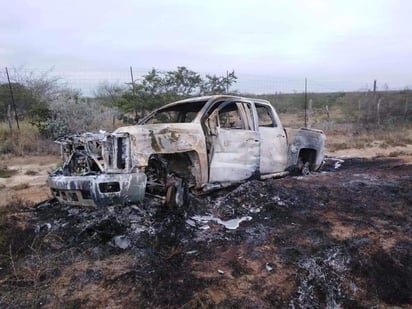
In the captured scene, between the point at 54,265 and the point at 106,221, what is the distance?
923mm

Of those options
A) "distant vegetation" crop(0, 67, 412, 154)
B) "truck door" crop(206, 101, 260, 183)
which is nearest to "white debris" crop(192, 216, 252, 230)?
"truck door" crop(206, 101, 260, 183)

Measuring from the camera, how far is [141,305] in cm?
315

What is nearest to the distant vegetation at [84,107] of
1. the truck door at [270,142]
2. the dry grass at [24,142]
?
the dry grass at [24,142]

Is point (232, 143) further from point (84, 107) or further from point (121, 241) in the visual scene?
point (84, 107)

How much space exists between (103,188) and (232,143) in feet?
7.73

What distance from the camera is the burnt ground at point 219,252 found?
3318 mm

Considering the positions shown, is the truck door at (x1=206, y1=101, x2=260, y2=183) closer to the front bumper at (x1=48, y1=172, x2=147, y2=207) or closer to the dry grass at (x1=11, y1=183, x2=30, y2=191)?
the front bumper at (x1=48, y1=172, x2=147, y2=207)

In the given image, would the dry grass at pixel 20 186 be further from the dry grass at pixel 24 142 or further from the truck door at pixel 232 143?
the truck door at pixel 232 143

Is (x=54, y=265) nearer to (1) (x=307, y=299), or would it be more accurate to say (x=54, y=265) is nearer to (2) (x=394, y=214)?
(1) (x=307, y=299)

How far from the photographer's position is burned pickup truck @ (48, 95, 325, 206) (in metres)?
4.64

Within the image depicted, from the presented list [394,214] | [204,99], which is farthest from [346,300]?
[204,99]

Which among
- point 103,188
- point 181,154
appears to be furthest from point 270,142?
point 103,188

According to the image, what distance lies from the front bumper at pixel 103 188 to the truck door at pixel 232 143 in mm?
1476

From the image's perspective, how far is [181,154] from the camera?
566 centimetres
